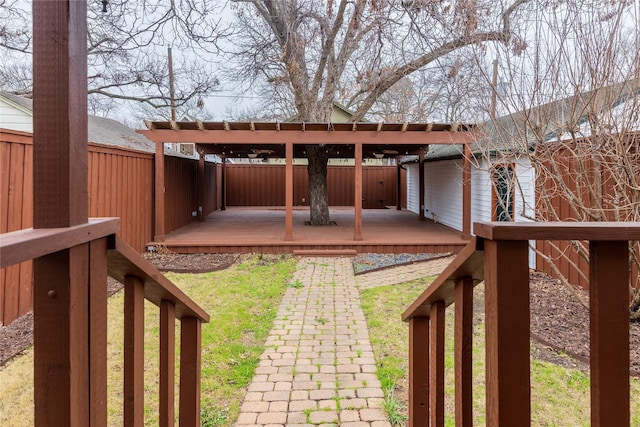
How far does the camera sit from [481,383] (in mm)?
3057

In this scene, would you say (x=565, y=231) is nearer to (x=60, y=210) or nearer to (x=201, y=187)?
(x=60, y=210)

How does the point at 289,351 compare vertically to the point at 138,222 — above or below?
below

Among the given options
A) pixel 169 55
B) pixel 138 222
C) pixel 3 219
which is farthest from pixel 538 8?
pixel 169 55

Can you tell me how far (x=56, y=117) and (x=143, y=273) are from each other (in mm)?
538

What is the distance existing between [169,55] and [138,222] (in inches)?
329

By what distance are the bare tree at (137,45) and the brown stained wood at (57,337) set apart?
10.7ft

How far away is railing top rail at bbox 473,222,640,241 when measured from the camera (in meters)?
0.91

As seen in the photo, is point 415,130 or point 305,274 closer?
point 305,274

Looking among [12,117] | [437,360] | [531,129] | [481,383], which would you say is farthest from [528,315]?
[12,117]

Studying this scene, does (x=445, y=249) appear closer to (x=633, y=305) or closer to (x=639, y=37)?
(x=633, y=305)

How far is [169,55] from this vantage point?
45.0 ft

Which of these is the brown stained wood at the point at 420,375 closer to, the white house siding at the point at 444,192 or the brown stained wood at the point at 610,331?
the brown stained wood at the point at 610,331

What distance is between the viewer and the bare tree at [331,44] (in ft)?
27.9

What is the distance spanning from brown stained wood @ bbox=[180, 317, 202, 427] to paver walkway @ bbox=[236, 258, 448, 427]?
2.09 ft
